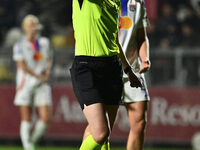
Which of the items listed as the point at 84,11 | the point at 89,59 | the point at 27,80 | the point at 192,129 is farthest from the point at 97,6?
the point at 192,129

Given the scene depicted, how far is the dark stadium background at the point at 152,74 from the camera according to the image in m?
12.5

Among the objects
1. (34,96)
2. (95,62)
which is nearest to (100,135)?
(95,62)

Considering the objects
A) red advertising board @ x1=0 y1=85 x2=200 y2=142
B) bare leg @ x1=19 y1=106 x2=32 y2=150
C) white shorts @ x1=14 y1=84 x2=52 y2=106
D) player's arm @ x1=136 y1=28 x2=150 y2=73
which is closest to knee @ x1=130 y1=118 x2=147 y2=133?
player's arm @ x1=136 y1=28 x2=150 y2=73

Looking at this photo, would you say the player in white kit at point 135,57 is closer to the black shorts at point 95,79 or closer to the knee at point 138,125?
the knee at point 138,125

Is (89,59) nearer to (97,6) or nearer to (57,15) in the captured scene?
(97,6)

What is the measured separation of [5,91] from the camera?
13680 mm

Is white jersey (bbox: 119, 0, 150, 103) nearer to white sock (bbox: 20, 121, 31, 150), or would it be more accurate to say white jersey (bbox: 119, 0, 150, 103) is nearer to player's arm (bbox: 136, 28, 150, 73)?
player's arm (bbox: 136, 28, 150, 73)

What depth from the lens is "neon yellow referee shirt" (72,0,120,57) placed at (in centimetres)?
574

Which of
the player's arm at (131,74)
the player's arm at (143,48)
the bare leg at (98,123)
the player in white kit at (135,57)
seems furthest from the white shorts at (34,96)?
the bare leg at (98,123)

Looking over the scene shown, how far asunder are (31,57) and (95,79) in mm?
6081

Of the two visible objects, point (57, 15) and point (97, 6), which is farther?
point (57, 15)

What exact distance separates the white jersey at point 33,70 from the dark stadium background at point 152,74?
4.22 ft

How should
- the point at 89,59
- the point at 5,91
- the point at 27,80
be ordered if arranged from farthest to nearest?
the point at 5,91 → the point at 27,80 → the point at 89,59

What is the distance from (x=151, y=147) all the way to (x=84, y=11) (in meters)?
7.47
